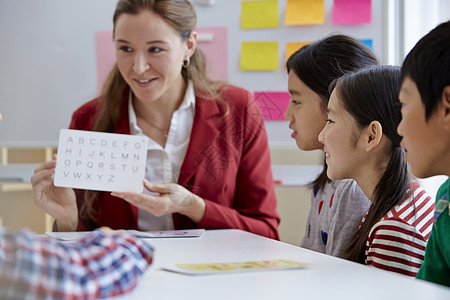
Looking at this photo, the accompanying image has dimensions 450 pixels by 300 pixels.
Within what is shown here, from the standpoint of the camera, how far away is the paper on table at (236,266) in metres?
0.71

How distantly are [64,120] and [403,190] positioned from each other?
143 cm

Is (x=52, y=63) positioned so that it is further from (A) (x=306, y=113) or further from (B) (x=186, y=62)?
(A) (x=306, y=113)

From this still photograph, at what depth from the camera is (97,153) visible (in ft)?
4.28

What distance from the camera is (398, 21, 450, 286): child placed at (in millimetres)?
786

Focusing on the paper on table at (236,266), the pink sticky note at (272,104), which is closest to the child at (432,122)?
the paper on table at (236,266)

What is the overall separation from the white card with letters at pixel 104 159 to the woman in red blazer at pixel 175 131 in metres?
0.17

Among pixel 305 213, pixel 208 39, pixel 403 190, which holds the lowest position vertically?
pixel 305 213

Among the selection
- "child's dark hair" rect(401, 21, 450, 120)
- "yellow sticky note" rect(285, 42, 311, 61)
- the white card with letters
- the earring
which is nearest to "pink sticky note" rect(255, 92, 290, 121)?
"yellow sticky note" rect(285, 42, 311, 61)

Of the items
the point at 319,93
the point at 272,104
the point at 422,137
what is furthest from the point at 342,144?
the point at 272,104

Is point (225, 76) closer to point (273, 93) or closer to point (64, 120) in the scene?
point (273, 93)

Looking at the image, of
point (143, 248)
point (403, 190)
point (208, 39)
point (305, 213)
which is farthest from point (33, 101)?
point (143, 248)

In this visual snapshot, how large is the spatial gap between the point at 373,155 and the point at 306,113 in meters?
0.29

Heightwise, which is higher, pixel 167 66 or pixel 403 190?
pixel 167 66

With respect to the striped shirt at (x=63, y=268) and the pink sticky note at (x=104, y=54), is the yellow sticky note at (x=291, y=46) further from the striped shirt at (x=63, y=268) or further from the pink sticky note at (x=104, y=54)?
the striped shirt at (x=63, y=268)
